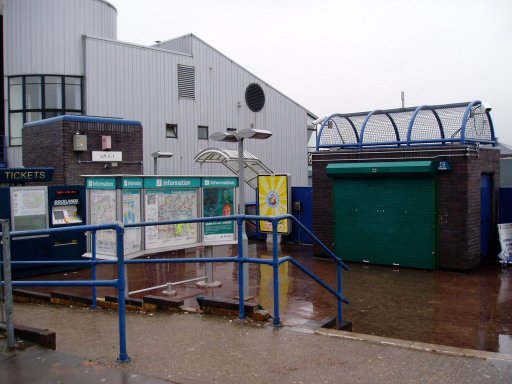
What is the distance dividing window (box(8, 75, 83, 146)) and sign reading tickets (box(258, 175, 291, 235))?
8.23 meters


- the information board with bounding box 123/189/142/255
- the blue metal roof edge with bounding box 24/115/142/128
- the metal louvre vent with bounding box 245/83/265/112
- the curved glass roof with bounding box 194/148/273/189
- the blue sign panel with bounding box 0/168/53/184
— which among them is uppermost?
the metal louvre vent with bounding box 245/83/265/112

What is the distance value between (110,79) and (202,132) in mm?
5178

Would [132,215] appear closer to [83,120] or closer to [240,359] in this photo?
[240,359]

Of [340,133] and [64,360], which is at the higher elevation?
[340,133]

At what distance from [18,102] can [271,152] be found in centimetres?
1234

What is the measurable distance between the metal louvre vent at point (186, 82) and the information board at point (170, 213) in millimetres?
13716

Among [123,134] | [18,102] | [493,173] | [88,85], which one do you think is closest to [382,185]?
[493,173]

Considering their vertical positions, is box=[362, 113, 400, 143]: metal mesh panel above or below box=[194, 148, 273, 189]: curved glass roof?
above

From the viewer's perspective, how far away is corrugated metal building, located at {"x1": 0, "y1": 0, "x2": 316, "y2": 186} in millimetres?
20734

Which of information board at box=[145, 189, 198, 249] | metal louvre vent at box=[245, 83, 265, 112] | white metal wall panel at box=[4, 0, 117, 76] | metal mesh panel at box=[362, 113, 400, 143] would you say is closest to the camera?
information board at box=[145, 189, 198, 249]

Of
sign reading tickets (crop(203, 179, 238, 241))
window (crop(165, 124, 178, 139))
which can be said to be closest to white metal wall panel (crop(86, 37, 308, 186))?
window (crop(165, 124, 178, 139))

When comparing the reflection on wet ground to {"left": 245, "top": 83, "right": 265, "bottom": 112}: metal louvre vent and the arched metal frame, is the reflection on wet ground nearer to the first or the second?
the arched metal frame

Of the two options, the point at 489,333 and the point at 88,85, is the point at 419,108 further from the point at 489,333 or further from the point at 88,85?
the point at 88,85

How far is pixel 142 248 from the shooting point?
966 cm
